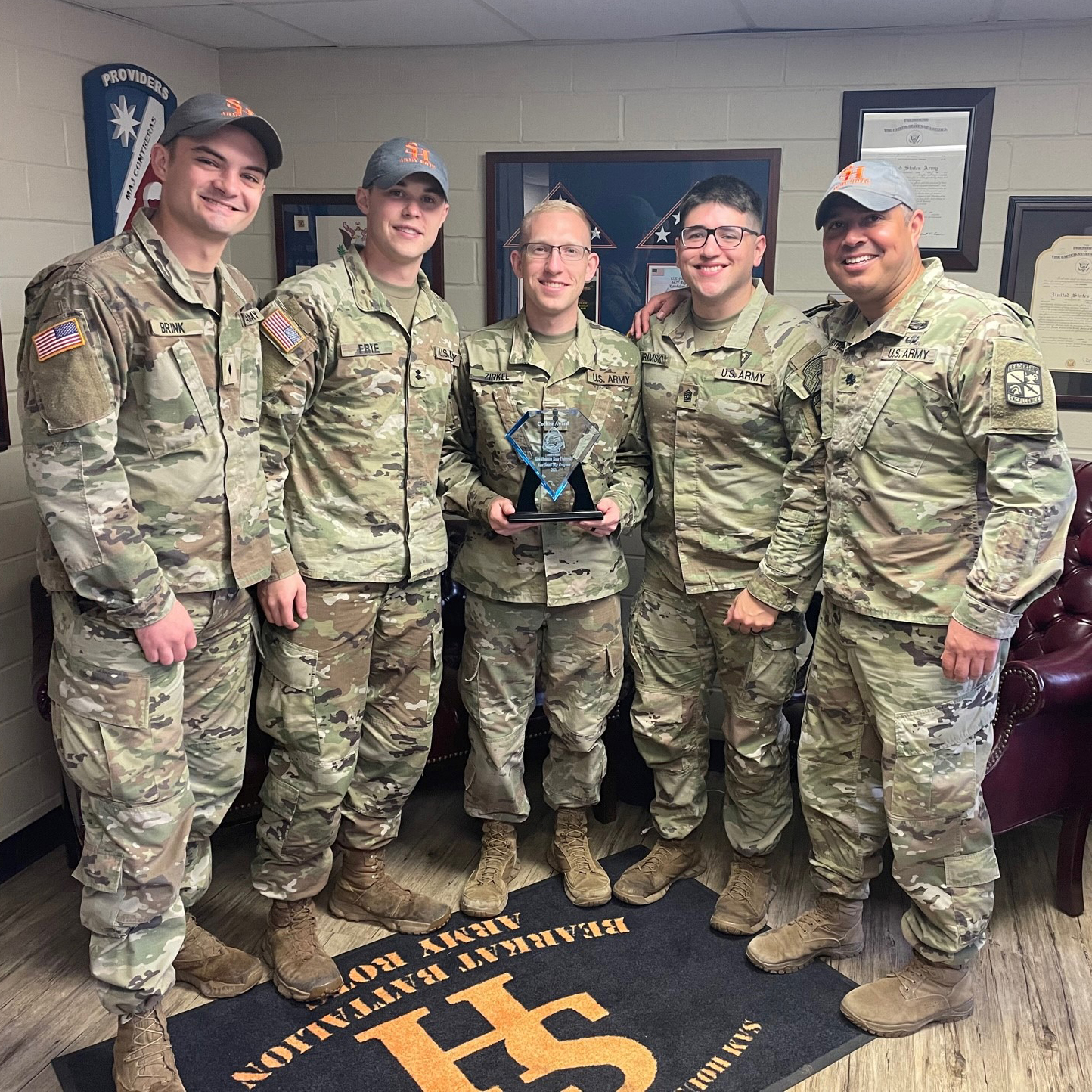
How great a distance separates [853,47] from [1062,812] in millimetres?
2254

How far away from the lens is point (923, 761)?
2.09m

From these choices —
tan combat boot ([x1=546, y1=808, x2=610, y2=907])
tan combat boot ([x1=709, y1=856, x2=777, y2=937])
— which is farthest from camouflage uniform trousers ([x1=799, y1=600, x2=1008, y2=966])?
tan combat boot ([x1=546, y1=808, x2=610, y2=907])

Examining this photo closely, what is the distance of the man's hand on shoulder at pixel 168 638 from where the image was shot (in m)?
1.86

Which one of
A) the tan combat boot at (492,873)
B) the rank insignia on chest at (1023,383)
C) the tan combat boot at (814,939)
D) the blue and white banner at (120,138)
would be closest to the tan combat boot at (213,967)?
the tan combat boot at (492,873)

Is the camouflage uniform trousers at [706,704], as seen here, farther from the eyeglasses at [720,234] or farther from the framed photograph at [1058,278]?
the framed photograph at [1058,278]

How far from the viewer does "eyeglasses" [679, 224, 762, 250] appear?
2350 millimetres

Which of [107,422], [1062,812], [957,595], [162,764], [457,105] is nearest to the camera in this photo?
[107,422]

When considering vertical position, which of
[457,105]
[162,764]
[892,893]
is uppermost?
[457,105]

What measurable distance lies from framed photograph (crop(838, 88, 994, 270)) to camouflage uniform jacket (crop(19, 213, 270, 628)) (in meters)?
1.98

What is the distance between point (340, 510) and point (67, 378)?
70cm

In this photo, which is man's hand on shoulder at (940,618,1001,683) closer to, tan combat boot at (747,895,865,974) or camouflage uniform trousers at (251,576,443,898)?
tan combat boot at (747,895,865,974)

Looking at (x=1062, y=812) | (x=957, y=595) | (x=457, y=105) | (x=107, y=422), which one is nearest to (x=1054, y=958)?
(x=1062, y=812)

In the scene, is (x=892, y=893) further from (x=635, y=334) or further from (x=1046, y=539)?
(x=635, y=334)

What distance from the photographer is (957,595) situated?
2.05 metres
